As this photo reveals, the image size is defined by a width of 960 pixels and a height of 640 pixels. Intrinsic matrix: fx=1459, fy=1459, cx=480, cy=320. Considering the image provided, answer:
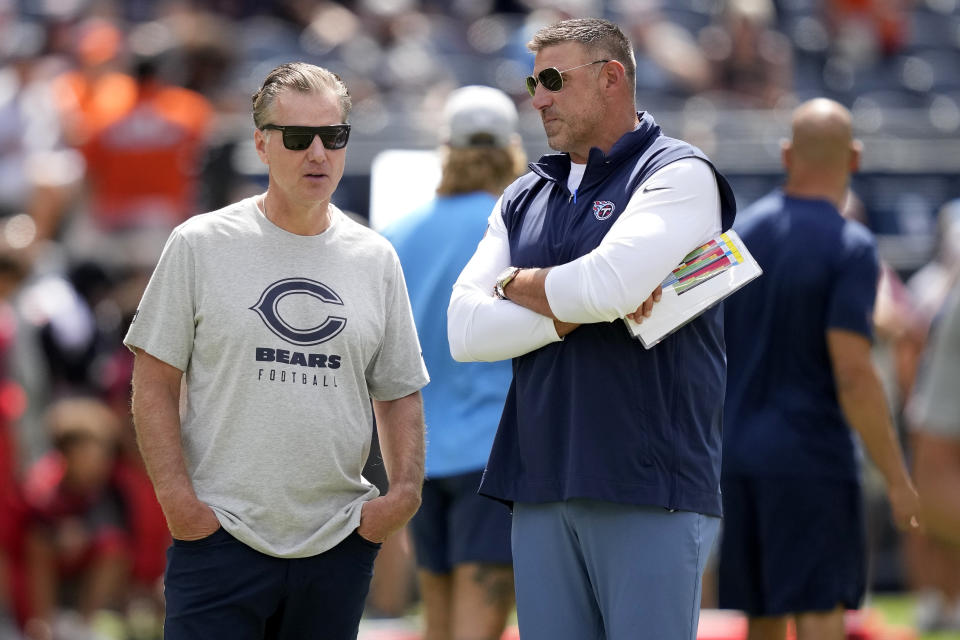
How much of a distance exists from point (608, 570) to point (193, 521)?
3.31 ft

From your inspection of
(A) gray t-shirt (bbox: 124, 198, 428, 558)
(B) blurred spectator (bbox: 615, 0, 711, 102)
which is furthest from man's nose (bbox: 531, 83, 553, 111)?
(B) blurred spectator (bbox: 615, 0, 711, 102)

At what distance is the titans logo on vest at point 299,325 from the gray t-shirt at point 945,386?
1736 millimetres

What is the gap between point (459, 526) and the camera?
4867mm

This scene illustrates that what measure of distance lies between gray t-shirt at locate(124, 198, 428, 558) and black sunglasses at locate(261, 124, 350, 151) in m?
0.21

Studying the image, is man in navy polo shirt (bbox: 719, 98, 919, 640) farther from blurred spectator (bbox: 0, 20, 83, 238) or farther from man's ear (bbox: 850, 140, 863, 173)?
blurred spectator (bbox: 0, 20, 83, 238)

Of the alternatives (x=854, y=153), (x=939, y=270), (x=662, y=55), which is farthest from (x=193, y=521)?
(x=662, y=55)

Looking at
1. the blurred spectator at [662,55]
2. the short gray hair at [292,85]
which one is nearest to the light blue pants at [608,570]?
the short gray hair at [292,85]

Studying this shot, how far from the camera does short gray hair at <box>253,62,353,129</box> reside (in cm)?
365

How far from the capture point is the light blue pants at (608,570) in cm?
352

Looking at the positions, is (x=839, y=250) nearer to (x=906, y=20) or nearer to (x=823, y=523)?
(x=823, y=523)

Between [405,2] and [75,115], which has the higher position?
[405,2]

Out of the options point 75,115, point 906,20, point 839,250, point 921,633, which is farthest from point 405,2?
point 839,250

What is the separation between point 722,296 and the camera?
3.52 meters

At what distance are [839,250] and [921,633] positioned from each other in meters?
3.94
